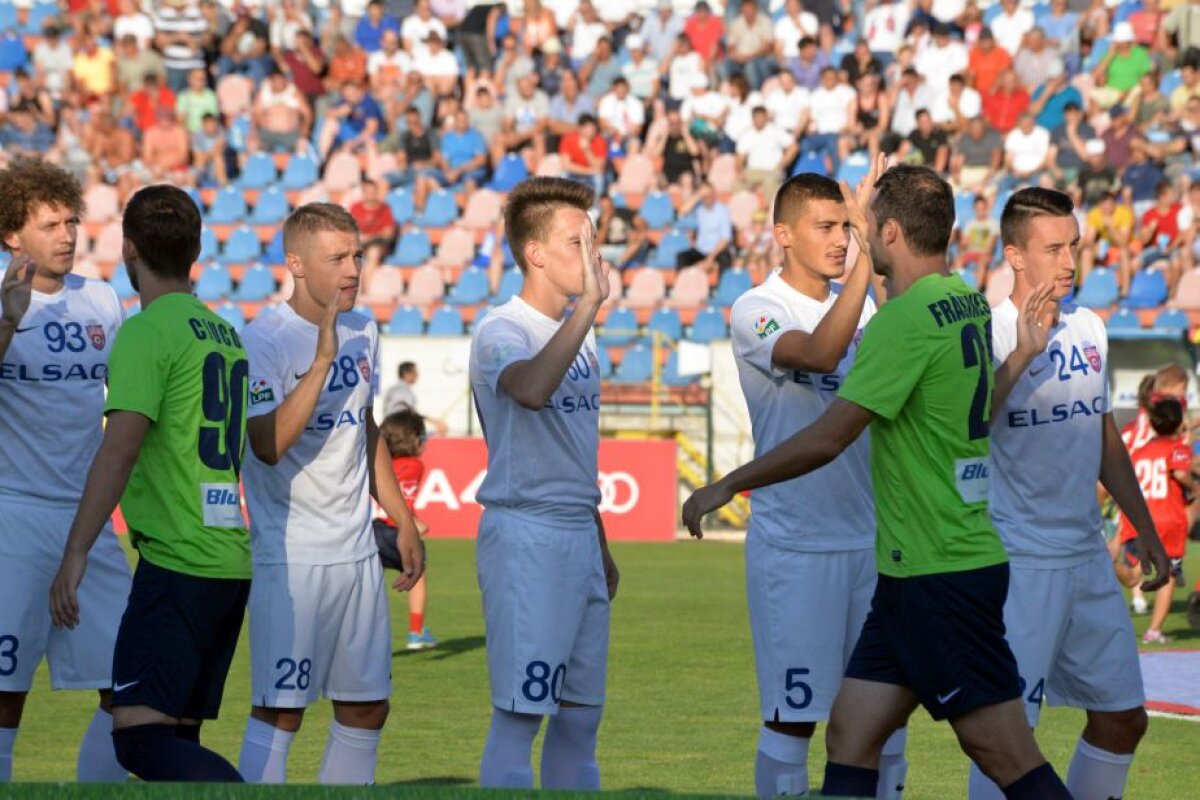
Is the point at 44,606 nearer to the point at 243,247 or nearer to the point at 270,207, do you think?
the point at 243,247

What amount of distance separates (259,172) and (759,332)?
23.2 m

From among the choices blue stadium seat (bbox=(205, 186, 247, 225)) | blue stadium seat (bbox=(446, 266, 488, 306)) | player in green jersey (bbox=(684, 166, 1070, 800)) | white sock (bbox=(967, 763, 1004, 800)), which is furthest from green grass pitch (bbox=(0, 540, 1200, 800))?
blue stadium seat (bbox=(205, 186, 247, 225))

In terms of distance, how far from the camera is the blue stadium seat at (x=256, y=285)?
26922 millimetres

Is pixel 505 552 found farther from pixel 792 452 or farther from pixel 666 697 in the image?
pixel 666 697

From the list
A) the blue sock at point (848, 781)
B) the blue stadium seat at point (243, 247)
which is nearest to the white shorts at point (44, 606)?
the blue sock at point (848, 781)

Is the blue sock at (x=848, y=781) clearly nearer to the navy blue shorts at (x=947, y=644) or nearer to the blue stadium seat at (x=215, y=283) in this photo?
the navy blue shorts at (x=947, y=644)

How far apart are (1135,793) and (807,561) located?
8.43 feet

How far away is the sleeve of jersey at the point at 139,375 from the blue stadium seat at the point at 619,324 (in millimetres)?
18868

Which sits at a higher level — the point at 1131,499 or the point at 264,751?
the point at 1131,499

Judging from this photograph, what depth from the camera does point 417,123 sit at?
28.8 m

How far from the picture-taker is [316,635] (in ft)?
23.5

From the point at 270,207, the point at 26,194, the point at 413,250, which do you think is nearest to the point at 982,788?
the point at 26,194

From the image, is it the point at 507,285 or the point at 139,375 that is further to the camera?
the point at 507,285

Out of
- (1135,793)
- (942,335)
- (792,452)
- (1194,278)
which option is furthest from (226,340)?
(1194,278)
